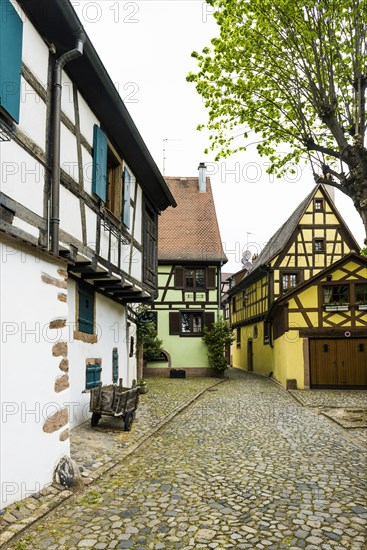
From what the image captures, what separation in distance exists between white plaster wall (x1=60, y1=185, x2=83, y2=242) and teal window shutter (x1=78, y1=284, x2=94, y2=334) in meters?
1.98

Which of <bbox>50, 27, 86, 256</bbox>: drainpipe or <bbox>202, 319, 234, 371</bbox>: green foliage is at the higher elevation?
<bbox>50, 27, 86, 256</bbox>: drainpipe

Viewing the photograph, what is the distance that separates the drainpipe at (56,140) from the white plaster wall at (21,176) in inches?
8.5

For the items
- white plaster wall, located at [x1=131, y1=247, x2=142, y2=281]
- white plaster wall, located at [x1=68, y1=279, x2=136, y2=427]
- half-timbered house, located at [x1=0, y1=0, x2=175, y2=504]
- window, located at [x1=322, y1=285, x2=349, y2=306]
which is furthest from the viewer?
window, located at [x1=322, y1=285, x2=349, y2=306]

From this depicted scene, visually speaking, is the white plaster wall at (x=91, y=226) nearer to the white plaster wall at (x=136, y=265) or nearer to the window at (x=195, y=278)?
the white plaster wall at (x=136, y=265)

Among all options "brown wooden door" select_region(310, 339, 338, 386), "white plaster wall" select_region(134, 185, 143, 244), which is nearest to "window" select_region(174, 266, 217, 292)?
"brown wooden door" select_region(310, 339, 338, 386)

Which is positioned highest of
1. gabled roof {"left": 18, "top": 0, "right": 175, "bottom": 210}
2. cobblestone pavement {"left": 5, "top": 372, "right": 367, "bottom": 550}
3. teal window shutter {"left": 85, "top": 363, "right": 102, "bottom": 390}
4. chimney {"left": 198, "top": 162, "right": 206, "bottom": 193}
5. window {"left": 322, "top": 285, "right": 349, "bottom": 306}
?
chimney {"left": 198, "top": 162, "right": 206, "bottom": 193}

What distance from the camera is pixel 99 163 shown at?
8.38 m

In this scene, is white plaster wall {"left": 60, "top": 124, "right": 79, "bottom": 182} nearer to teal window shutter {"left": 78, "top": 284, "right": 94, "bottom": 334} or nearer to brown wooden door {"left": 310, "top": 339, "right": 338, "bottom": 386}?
teal window shutter {"left": 78, "top": 284, "right": 94, "bottom": 334}

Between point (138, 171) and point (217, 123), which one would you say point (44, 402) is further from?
point (138, 171)

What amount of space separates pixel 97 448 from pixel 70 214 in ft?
11.8

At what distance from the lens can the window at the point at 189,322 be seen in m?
23.8

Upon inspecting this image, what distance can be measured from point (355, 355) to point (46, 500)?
52.9 feet

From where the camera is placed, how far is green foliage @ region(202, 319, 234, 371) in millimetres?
22781

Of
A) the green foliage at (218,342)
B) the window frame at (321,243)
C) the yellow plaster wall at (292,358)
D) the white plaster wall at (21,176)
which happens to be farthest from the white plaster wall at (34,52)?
the window frame at (321,243)
